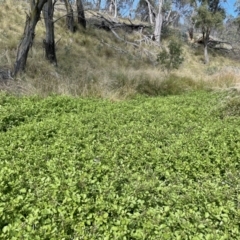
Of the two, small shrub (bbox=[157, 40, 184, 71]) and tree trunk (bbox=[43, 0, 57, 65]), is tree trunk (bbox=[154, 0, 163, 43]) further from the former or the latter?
tree trunk (bbox=[43, 0, 57, 65])

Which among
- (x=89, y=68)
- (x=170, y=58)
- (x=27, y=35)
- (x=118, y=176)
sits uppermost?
(x=27, y=35)

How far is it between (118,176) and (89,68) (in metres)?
8.04

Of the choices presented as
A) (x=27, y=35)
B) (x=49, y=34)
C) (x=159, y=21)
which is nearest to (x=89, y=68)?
(x=49, y=34)

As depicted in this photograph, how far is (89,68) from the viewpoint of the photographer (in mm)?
10453

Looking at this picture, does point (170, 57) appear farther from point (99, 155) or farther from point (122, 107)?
point (99, 155)

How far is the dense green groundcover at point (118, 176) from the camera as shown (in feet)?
7.03

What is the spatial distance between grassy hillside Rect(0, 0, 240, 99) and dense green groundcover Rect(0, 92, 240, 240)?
2391 mm

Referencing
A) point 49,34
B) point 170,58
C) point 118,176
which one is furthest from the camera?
point 170,58

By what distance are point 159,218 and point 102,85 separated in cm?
618

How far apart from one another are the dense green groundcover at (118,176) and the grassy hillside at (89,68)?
2391 mm

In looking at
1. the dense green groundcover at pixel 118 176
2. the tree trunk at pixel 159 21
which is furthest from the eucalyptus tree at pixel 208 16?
the dense green groundcover at pixel 118 176

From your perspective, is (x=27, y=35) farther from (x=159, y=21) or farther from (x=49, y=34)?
(x=159, y=21)

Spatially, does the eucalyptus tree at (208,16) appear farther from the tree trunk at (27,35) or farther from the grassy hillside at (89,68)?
the tree trunk at (27,35)

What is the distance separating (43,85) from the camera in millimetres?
7387
